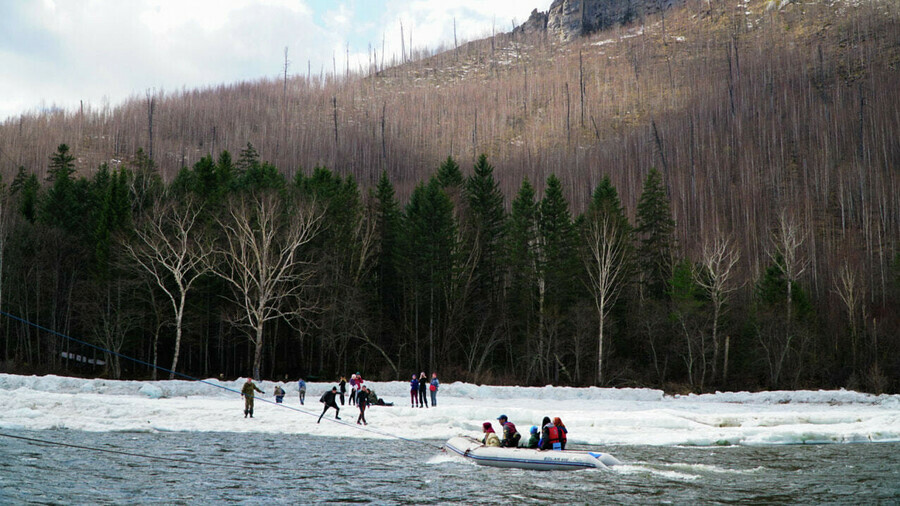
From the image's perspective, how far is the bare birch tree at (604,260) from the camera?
49.3 m

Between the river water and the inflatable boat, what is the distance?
31 centimetres

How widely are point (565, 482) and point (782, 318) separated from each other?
40943 millimetres

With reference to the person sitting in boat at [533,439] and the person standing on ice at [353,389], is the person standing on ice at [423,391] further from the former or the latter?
the person sitting in boat at [533,439]

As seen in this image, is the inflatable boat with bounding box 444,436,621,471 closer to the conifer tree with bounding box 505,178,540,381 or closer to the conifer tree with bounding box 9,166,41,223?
the conifer tree with bounding box 505,178,540,381

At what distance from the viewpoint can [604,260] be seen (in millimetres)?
51094

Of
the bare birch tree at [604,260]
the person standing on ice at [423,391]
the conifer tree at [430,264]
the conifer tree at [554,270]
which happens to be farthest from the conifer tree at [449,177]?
the person standing on ice at [423,391]

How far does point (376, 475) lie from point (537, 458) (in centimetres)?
494

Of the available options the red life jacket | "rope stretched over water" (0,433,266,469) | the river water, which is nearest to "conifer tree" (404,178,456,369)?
the river water

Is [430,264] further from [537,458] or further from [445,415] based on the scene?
[537,458]

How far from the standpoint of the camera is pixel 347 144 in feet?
517

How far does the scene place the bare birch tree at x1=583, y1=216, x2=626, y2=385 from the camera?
4928cm


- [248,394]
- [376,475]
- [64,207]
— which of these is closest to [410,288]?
[248,394]

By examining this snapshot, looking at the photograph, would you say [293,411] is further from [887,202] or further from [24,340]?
[887,202]

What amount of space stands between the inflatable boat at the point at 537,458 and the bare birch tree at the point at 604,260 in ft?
98.9
